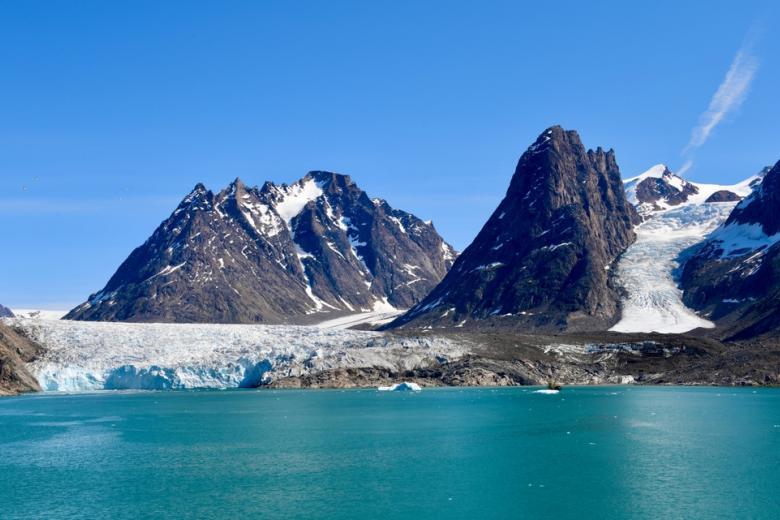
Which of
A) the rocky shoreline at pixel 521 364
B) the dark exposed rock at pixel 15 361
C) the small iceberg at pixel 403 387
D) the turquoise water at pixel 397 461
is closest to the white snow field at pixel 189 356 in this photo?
the rocky shoreline at pixel 521 364

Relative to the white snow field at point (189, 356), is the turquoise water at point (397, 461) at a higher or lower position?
lower

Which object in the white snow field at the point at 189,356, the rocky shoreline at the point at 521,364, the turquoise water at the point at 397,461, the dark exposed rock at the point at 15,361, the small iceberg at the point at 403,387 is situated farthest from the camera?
the white snow field at the point at 189,356

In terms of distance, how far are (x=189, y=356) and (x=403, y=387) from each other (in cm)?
4183

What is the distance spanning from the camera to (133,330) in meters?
164

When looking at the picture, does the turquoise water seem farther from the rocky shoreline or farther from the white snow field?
the white snow field

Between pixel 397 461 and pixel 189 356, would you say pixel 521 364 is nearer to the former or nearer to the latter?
pixel 189 356

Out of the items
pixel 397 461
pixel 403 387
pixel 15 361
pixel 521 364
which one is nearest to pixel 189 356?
pixel 15 361

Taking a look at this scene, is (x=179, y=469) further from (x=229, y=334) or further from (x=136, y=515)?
(x=229, y=334)

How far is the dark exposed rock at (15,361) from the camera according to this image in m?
143

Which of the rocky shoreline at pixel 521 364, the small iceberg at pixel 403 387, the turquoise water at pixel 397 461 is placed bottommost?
the turquoise water at pixel 397 461

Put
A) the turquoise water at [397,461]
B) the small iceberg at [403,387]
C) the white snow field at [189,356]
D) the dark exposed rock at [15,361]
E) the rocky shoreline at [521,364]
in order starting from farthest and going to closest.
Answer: the white snow field at [189,356]
the rocky shoreline at [521,364]
the small iceberg at [403,387]
the dark exposed rock at [15,361]
the turquoise water at [397,461]

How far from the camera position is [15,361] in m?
146

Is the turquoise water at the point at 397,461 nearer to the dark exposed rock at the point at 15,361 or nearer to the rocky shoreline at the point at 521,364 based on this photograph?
the dark exposed rock at the point at 15,361

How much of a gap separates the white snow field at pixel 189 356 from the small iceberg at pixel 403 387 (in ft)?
20.0
